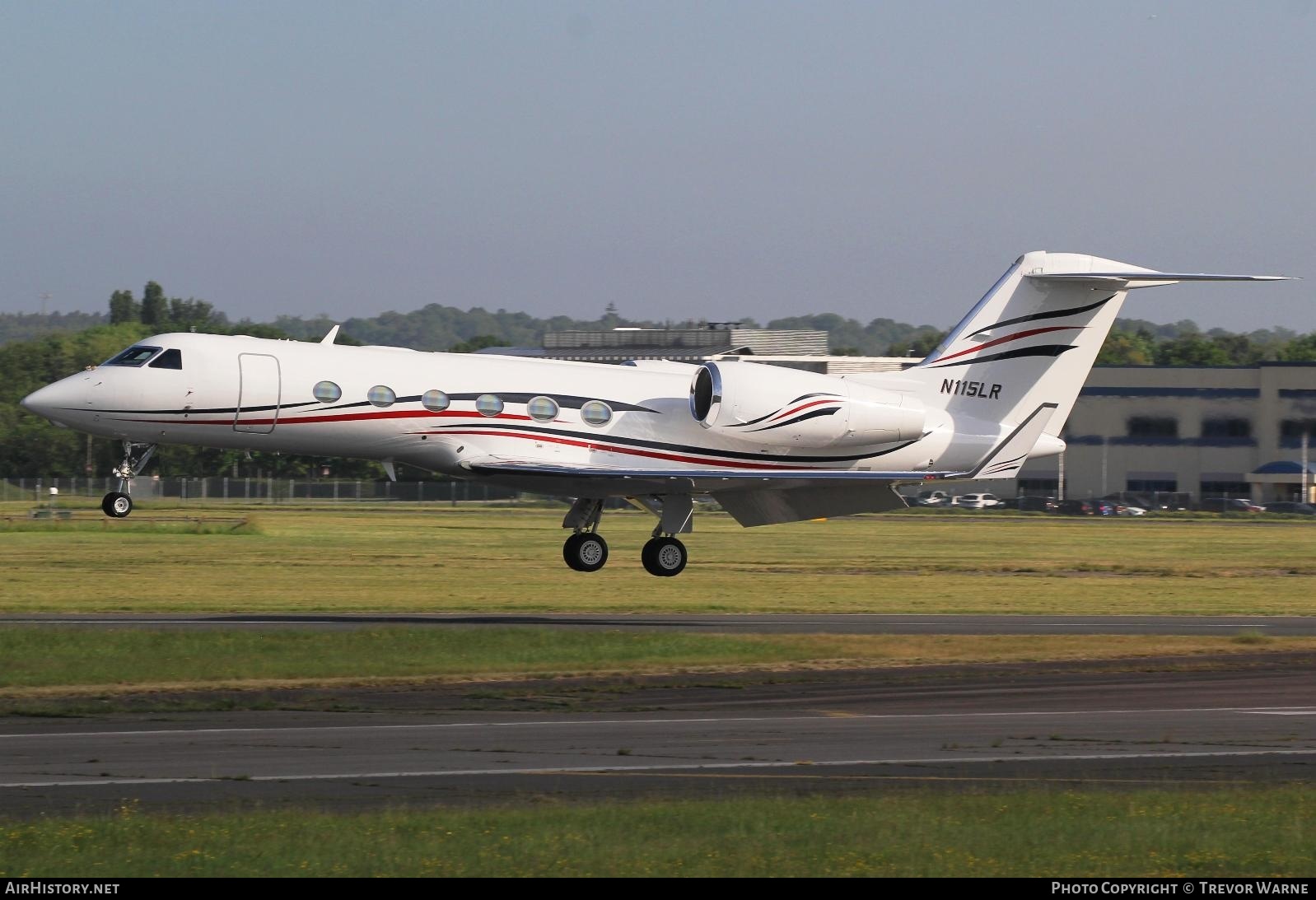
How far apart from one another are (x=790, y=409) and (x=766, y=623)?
15.0 feet

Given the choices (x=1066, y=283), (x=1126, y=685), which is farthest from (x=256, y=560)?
(x=1126, y=685)

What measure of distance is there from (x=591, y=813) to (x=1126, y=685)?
11.9 m

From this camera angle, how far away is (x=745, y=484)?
28.8 m

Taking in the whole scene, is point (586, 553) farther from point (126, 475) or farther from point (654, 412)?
point (126, 475)

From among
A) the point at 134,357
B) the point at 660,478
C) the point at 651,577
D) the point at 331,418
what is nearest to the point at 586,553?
the point at 660,478

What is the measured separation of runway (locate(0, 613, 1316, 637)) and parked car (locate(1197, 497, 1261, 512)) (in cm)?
5076

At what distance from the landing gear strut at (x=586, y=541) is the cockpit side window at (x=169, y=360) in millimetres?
7640

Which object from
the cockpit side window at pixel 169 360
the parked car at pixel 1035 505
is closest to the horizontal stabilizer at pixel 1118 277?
the cockpit side window at pixel 169 360

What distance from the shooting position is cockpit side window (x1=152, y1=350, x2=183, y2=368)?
25.6m

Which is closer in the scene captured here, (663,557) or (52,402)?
(52,402)

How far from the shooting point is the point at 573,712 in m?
18.5

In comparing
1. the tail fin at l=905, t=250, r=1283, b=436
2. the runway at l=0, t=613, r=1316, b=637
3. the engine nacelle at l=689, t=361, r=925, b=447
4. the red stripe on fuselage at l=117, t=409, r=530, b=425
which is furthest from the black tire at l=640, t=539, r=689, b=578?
the tail fin at l=905, t=250, r=1283, b=436

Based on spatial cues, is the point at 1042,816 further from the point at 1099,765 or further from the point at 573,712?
the point at 573,712

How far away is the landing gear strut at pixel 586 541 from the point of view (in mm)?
28656
